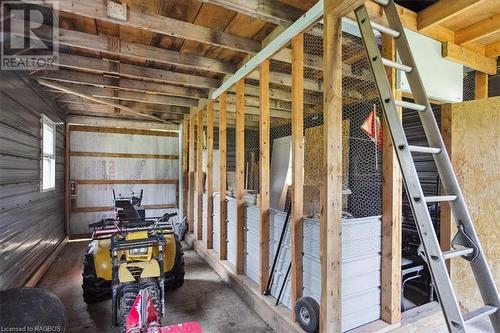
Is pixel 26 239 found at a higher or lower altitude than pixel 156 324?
higher

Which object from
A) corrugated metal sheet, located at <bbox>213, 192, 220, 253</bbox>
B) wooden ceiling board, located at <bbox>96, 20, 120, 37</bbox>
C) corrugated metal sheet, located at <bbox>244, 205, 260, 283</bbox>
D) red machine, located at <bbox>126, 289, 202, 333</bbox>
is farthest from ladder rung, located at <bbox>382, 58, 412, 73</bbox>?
corrugated metal sheet, located at <bbox>213, 192, 220, 253</bbox>

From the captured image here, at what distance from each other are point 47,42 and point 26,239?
2097mm

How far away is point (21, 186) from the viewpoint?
9.09ft

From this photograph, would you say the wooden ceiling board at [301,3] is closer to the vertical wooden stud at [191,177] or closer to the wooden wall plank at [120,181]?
the vertical wooden stud at [191,177]

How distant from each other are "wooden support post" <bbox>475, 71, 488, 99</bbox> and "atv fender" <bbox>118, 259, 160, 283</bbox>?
350 cm

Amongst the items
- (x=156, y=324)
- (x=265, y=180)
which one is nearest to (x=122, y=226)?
(x=156, y=324)

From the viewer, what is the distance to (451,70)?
242cm

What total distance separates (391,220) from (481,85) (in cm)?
194

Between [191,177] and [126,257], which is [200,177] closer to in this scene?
[191,177]

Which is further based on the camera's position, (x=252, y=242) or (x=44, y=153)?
(x=44, y=153)

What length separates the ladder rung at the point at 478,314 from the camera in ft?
3.56

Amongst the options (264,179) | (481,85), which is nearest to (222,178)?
(264,179)

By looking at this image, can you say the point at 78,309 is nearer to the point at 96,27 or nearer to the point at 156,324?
the point at 156,324

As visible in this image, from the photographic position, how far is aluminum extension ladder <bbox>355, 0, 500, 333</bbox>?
3.63 ft
